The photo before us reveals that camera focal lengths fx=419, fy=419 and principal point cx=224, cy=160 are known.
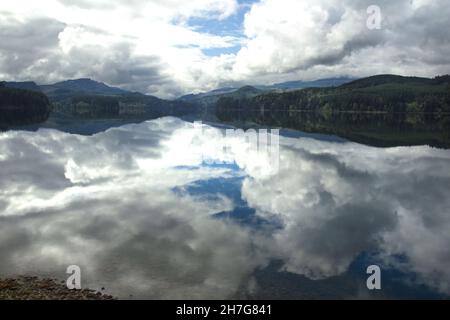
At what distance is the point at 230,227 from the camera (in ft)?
129

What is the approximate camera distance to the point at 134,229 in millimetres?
39000

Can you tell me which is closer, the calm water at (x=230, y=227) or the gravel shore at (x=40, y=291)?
the gravel shore at (x=40, y=291)

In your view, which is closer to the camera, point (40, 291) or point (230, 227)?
point (40, 291)

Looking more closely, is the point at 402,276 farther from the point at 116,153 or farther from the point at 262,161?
the point at 116,153

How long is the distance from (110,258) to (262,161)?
51838 millimetres

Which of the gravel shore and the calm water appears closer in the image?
the gravel shore

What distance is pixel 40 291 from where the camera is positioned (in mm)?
25266

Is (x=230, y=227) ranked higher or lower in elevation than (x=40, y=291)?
lower

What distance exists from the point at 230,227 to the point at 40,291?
18441 millimetres

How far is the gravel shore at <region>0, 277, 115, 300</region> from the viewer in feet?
79.9

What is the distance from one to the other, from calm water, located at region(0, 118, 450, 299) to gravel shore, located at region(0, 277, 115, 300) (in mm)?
1369

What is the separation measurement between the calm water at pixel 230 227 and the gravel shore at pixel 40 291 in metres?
1.37

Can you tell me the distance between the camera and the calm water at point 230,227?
93.5 ft
